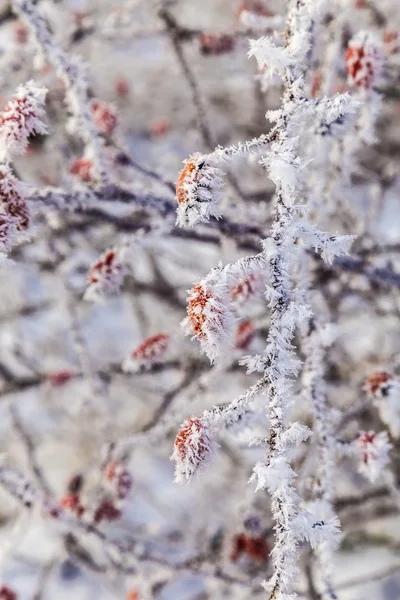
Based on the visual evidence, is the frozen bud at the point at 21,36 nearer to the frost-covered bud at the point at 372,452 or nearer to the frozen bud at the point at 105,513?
the frozen bud at the point at 105,513

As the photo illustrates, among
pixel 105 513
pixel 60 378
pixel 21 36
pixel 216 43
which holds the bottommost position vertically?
pixel 105 513

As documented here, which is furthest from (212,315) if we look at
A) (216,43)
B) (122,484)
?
(216,43)

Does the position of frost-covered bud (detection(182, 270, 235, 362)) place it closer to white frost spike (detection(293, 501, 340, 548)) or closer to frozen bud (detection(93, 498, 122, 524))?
white frost spike (detection(293, 501, 340, 548))

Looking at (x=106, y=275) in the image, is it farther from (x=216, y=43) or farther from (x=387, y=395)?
(x=216, y=43)

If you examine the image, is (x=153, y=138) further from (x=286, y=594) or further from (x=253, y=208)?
(x=286, y=594)

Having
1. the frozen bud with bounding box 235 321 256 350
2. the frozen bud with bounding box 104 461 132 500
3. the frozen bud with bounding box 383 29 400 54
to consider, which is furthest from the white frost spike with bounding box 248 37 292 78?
the frozen bud with bounding box 383 29 400 54

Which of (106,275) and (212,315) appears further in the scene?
(106,275)
